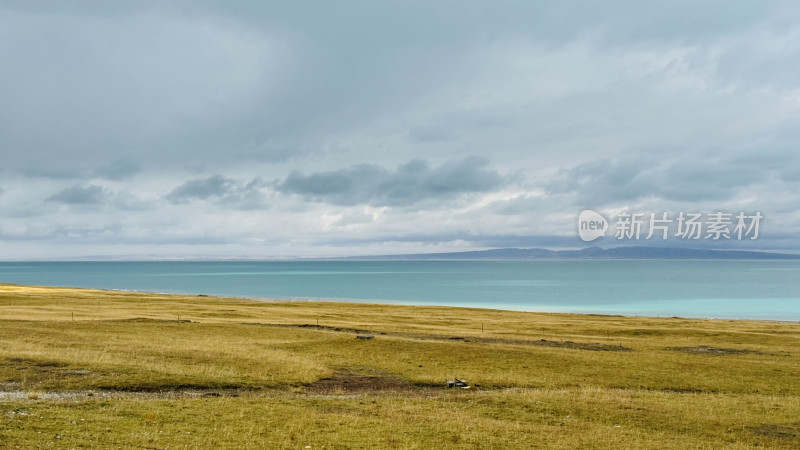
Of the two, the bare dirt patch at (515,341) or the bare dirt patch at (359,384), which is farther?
the bare dirt patch at (515,341)

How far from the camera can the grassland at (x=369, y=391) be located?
2064 cm

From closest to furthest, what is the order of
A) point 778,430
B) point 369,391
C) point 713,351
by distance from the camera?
point 778,430, point 369,391, point 713,351

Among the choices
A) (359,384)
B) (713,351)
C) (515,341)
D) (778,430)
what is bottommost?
(515,341)

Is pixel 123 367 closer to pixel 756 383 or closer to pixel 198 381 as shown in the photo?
pixel 198 381

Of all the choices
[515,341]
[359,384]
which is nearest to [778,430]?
[359,384]

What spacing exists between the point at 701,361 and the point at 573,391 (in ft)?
58.0

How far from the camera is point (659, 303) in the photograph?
16388cm

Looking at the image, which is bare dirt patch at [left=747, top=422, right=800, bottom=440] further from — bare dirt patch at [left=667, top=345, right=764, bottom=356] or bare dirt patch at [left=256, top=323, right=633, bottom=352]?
bare dirt patch at [left=667, top=345, right=764, bottom=356]

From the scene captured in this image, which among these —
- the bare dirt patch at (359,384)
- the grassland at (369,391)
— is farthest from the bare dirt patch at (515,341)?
the bare dirt patch at (359,384)

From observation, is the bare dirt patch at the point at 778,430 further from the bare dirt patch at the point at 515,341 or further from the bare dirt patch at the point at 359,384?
the bare dirt patch at the point at 515,341

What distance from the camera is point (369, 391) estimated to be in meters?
30.5

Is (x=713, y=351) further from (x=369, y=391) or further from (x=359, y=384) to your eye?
(x=369, y=391)

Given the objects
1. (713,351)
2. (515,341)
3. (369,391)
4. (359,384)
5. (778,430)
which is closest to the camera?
(778,430)

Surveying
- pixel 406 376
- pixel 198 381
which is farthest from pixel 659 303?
pixel 198 381
